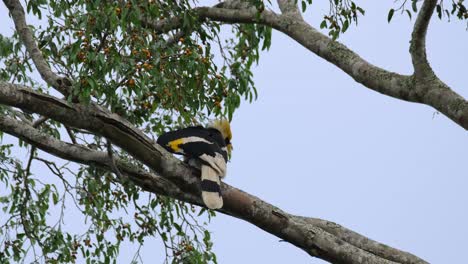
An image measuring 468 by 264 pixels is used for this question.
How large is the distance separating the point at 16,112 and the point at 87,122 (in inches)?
78.5

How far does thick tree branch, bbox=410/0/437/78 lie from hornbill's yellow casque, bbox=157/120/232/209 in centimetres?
141

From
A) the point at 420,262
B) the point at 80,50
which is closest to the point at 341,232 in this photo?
the point at 420,262

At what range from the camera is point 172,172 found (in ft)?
17.8

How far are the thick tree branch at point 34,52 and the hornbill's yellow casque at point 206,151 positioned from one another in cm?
93

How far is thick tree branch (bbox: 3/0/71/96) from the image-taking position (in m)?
5.52

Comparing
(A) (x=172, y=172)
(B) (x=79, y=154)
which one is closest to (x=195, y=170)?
(A) (x=172, y=172)

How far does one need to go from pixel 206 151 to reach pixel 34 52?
4.26 feet

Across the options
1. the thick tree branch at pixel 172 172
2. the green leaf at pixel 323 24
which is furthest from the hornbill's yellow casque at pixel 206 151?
the green leaf at pixel 323 24

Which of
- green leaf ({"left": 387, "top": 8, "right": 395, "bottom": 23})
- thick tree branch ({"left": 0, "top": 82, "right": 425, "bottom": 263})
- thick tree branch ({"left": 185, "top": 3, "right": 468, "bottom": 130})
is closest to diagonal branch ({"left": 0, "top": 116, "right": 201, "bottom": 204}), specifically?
Result: thick tree branch ({"left": 0, "top": 82, "right": 425, "bottom": 263})

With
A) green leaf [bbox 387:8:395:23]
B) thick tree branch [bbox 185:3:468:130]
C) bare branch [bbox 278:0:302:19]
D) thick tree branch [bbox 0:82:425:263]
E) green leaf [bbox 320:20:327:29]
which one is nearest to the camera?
thick tree branch [bbox 0:82:425:263]

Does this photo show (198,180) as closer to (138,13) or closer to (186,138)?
(186,138)

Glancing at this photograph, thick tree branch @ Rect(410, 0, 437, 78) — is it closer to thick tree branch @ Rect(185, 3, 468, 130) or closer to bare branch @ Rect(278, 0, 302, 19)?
thick tree branch @ Rect(185, 3, 468, 130)

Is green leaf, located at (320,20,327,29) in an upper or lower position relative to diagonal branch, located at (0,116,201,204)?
upper

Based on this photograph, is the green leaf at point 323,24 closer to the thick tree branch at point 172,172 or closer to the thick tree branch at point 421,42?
the thick tree branch at point 421,42
